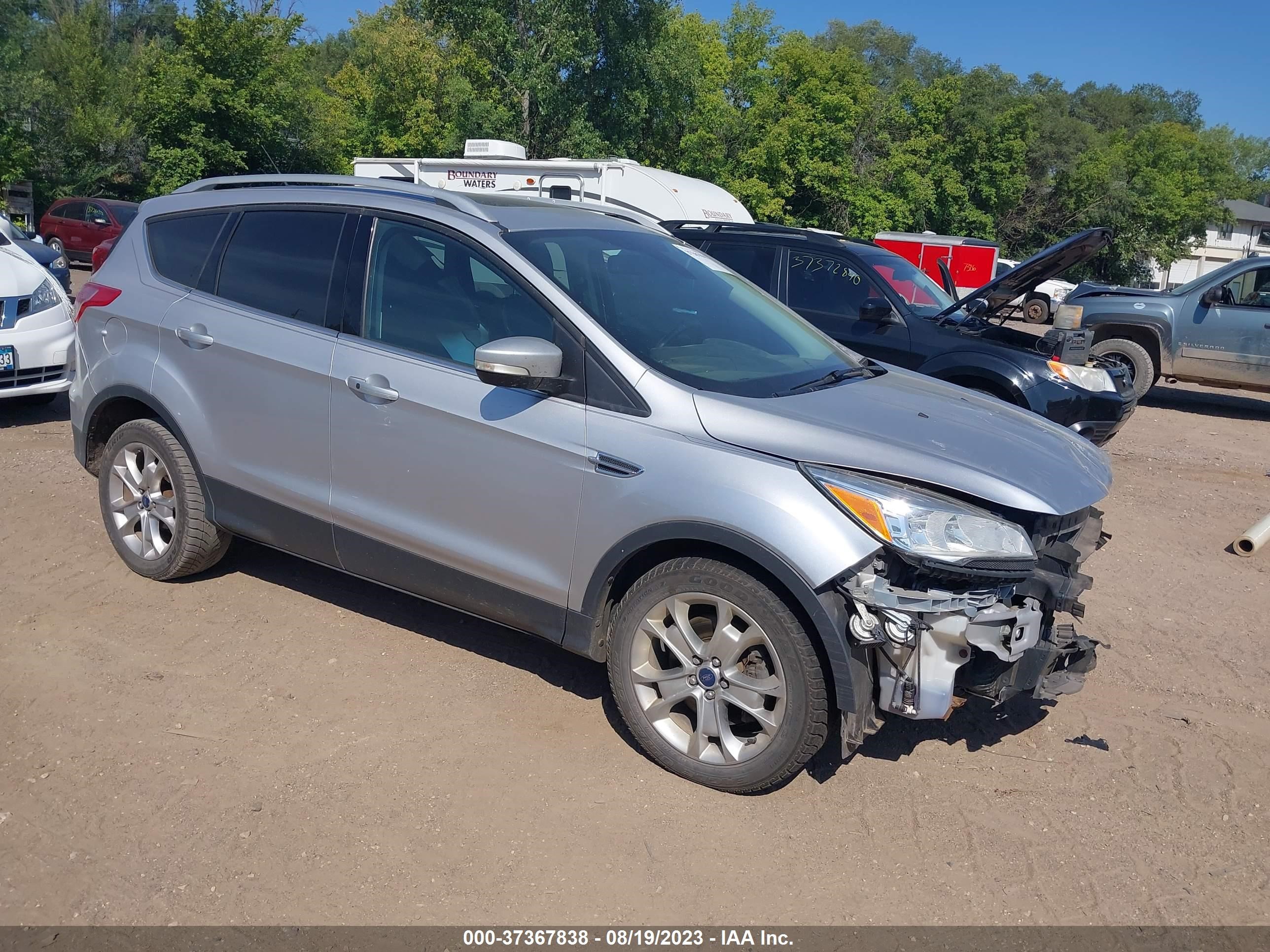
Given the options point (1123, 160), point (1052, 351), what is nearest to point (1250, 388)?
point (1052, 351)

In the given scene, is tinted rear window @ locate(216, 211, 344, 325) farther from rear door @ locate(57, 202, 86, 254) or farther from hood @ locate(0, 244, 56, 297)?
rear door @ locate(57, 202, 86, 254)

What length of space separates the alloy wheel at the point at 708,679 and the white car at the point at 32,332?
584 cm

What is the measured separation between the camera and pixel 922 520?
3303mm

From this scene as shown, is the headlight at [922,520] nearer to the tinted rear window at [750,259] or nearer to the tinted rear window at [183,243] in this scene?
the tinted rear window at [183,243]

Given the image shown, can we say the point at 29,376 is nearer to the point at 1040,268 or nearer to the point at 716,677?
the point at 716,677

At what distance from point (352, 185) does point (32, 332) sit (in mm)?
4486

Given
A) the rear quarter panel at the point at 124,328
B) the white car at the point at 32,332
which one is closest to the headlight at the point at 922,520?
the rear quarter panel at the point at 124,328

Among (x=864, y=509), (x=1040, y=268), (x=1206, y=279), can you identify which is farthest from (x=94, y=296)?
(x=1206, y=279)

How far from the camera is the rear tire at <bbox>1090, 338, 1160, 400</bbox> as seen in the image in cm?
1266

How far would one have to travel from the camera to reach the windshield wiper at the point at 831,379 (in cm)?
394

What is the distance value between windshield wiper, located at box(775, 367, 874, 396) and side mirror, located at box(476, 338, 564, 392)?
0.81 metres

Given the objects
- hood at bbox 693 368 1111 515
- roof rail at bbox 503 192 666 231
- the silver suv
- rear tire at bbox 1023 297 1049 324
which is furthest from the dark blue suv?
rear tire at bbox 1023 297 1049 324

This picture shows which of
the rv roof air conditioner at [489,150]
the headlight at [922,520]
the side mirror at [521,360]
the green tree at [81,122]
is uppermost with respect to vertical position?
the green tree at [81,122]

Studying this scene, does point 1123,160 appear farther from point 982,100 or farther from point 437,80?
point 437,80
